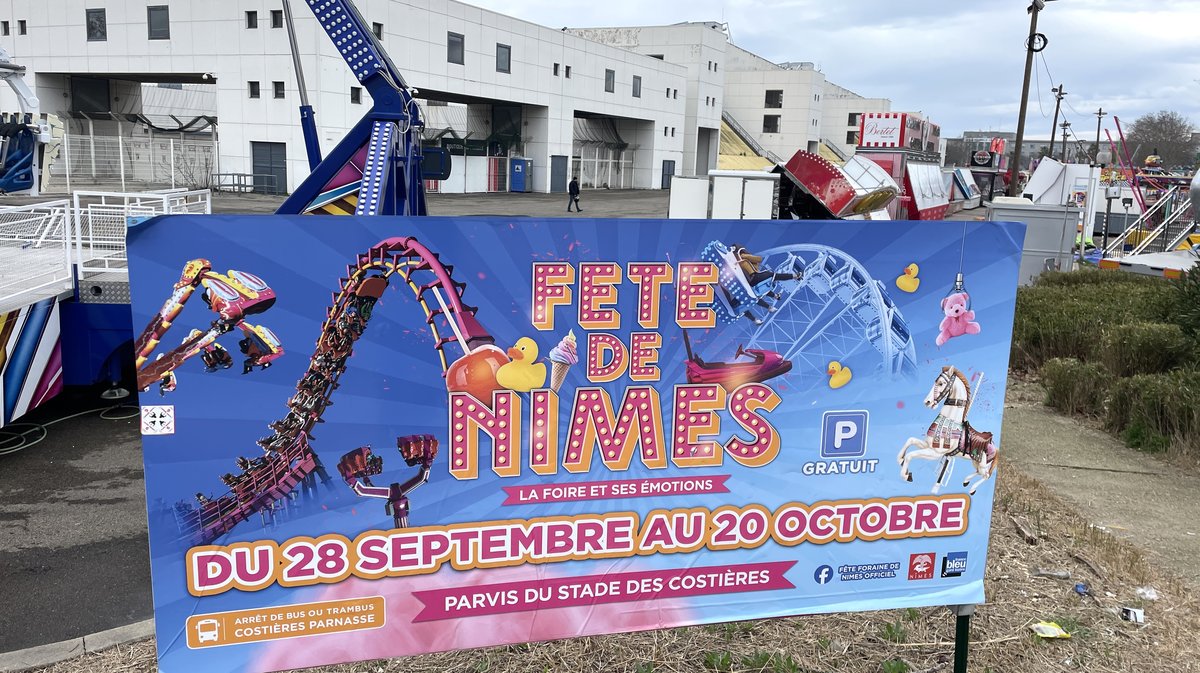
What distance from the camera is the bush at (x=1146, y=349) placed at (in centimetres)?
868

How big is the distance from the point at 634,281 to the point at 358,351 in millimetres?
821

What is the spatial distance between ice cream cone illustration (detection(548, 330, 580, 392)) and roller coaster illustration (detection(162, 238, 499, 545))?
8.9 inches

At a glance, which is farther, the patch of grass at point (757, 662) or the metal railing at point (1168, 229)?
the metal railing at point (1168, 229)

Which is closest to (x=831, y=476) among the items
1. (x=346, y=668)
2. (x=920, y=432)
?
(x=920, y=432)

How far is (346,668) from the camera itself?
3.55 m

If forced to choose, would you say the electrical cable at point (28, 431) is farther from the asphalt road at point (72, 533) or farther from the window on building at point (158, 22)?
the window on building at point (158, 22)

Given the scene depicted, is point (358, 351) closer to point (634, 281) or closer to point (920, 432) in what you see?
point (634, 281)

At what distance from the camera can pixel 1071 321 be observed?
33.8 feet

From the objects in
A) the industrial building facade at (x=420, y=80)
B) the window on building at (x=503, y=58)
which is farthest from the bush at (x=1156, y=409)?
the window on building at (x=503, y=58)

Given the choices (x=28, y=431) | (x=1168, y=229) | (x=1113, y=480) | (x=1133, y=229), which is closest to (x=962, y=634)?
(x=1113, y=480)

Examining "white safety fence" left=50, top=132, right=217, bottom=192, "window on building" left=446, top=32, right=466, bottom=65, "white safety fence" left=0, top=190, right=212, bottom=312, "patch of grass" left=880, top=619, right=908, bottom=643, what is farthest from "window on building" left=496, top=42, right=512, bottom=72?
"patch of grass" left=880, top=619, right=908, bottom=643

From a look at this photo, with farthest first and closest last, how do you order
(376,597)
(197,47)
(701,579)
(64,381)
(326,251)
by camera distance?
(197,47) → (64,381) → (701,579) → (376,597) → (326,251)

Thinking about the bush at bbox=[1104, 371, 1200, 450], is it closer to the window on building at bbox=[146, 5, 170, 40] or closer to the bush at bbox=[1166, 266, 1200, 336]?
the bush at bbox=[1166, 266, 1200, 336]

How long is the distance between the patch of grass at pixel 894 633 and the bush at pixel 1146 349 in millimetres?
6446
